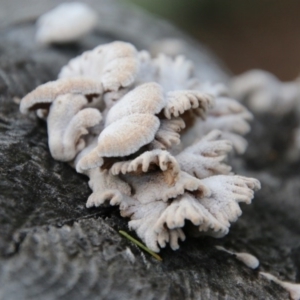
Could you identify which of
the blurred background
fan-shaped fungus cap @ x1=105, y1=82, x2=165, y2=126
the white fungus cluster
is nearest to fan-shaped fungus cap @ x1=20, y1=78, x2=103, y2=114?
the white fungus cluster

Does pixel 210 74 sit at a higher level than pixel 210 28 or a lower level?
higher

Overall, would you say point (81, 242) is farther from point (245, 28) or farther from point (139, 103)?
point (245, 28)

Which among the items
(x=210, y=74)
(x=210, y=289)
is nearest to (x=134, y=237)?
(x=210, y=289)

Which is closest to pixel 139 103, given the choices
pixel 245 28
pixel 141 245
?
pixel 141 245

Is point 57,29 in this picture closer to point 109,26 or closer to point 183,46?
point 109,26

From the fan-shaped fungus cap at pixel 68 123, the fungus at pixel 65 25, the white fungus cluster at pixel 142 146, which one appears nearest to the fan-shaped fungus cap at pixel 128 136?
the white fungus cluster at pixel 142 146

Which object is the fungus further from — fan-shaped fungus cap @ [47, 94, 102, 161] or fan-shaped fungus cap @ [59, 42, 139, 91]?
fan-shaped fungus cap @ [47, 94, 102, 161]
